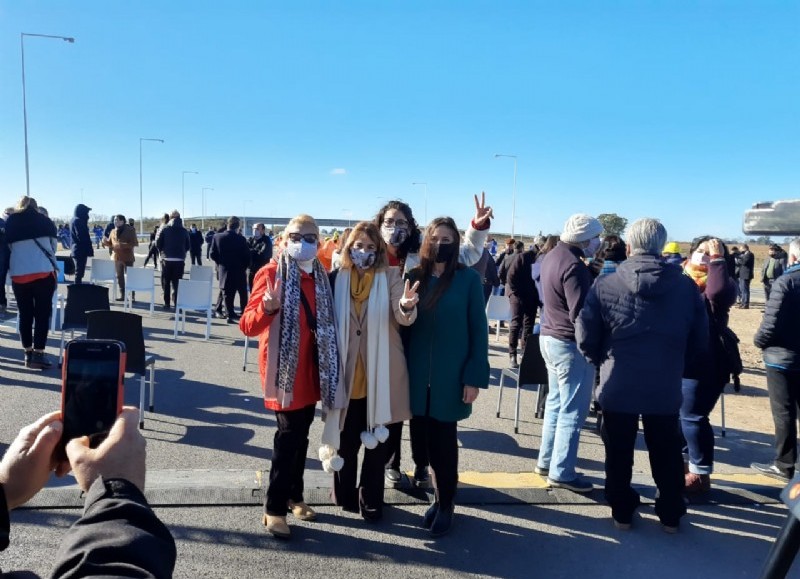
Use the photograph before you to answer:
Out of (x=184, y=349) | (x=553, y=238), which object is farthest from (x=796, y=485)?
(x=184, y=349)

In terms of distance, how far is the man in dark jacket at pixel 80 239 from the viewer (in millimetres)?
13000

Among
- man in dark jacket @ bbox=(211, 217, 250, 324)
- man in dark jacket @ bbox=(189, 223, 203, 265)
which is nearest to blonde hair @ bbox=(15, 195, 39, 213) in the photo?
man in dark jacket @ bbox=(211, 217, 250, 324)

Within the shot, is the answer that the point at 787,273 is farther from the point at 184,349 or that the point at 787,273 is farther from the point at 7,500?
the point at 184,349

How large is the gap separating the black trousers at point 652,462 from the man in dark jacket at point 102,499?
3194 millimetres

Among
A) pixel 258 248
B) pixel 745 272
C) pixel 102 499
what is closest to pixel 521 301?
pixel 258 248

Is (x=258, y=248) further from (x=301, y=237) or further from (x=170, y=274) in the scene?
(x=301, y=237)

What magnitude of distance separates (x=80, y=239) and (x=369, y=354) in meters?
12.1

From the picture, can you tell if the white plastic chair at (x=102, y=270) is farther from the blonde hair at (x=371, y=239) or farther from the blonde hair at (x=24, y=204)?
the blonde hair at (x=371, y=239)

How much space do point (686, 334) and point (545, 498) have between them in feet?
4.92

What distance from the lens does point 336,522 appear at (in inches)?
148

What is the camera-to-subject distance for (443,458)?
374 cm

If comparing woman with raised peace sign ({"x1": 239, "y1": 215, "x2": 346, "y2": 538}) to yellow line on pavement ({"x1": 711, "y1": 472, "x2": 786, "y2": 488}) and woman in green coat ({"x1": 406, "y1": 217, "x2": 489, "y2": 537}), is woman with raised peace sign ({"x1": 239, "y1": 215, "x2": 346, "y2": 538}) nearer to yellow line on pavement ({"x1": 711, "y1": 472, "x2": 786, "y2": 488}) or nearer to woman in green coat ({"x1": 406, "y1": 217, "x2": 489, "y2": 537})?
woman in green coat ({"x1": 406, "y1": 217, "x2": 489, "y2": 537})

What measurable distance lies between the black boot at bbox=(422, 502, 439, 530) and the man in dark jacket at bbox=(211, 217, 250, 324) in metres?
7.81

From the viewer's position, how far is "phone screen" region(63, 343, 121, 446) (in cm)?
145
